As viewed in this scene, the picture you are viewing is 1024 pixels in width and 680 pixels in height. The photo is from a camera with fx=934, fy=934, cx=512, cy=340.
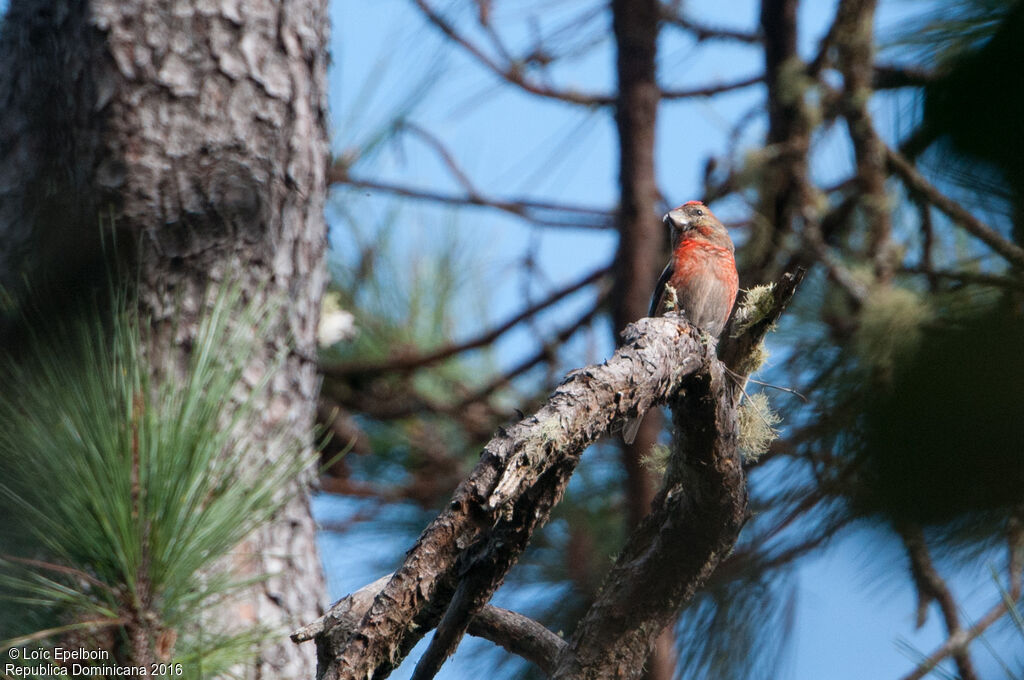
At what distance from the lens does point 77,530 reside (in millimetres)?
1645

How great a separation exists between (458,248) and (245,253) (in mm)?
3084

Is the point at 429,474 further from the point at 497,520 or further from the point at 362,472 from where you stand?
the point at 497,520

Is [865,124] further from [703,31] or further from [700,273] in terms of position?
[703,31]

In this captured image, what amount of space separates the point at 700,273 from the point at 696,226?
1.41 ft

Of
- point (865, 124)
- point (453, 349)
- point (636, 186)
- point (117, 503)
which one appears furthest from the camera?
point (453, 349)

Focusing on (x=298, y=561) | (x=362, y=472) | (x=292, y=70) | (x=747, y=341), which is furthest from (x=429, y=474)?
(x=747, y=341)

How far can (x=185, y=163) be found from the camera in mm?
3254

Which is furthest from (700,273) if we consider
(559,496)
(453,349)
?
(559,496)

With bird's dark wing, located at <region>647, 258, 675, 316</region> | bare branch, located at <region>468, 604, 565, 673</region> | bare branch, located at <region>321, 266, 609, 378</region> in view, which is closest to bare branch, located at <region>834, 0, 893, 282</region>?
bird's dark wing, located at <region>647, 258, 675, 316</region>

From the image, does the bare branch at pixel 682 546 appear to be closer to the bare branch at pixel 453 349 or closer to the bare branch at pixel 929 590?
the bare branch at pixel 929 590

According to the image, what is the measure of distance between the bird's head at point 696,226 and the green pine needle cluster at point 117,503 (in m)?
3.02

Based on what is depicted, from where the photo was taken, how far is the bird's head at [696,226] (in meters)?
4.47

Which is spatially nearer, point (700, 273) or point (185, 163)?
point (185, 163)

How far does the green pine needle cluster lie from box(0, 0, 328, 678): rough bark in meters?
1.21
